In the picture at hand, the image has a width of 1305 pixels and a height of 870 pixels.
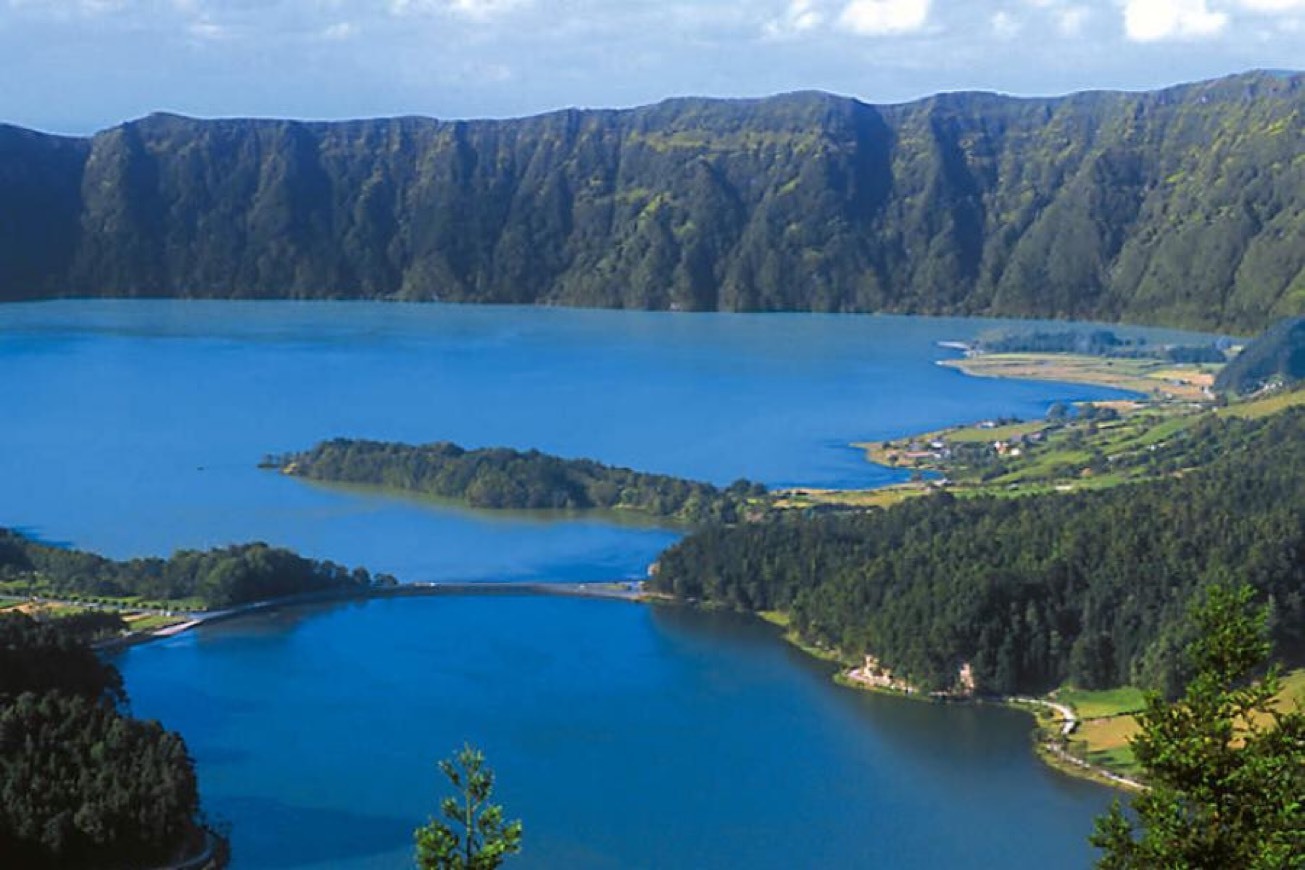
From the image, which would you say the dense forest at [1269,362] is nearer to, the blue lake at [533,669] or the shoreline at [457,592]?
the blue lake at [533,669]

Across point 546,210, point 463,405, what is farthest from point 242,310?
point 463,405

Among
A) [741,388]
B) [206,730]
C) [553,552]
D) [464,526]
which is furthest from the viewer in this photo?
[741,388]

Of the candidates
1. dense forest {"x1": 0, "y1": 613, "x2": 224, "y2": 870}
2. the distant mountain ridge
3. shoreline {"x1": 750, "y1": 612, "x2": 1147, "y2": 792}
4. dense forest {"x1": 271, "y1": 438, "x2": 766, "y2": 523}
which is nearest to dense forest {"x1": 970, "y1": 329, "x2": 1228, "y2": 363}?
the distant mountain ridge

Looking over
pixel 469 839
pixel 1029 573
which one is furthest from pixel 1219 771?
pixel 1029 573

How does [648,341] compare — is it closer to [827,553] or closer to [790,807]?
[827,553]

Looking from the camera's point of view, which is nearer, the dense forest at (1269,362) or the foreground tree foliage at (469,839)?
the foreground tree foliage at (469,839)

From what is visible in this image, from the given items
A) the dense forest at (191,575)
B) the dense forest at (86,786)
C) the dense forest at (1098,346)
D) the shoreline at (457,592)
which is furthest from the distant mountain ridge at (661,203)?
the dense forest at (86,786)
